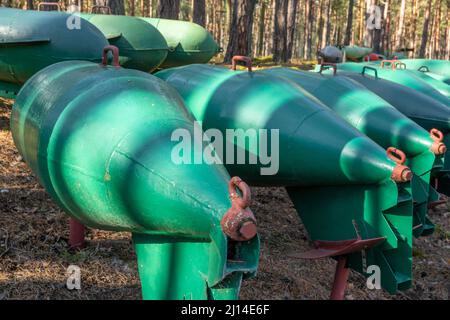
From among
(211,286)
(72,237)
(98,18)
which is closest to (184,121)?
(211,286)

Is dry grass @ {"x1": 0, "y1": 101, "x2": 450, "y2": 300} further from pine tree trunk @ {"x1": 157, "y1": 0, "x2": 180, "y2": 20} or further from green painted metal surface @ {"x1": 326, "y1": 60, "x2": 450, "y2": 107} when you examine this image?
pine tree trunk @ {"x1": 157, "y1": 0, "x2": 180, "y2": 20}

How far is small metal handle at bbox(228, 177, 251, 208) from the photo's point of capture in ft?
7.68

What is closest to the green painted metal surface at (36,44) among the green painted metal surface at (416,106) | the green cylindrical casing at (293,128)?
the green cylindrical casing at (293,128)

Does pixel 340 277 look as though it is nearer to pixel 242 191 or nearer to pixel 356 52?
pixel 242 191

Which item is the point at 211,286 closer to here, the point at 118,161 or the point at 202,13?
the point at 118,161

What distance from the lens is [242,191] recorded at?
7.77 ft

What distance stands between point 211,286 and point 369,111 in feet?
10.2

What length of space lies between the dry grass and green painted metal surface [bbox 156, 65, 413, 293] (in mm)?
778

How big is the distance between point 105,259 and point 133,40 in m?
4.07

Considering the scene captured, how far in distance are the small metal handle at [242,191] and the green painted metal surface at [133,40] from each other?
18.2 ft

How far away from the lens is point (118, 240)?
487cm

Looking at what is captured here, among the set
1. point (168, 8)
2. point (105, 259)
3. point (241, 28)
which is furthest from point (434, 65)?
point (105, 259)

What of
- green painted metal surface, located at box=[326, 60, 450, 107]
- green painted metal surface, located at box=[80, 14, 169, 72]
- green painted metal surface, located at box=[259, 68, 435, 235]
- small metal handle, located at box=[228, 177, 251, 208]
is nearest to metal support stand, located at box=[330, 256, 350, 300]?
green painted metal surface, located at box=[259, 68, 435, 235]

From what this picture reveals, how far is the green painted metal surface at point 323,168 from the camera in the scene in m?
4.07
